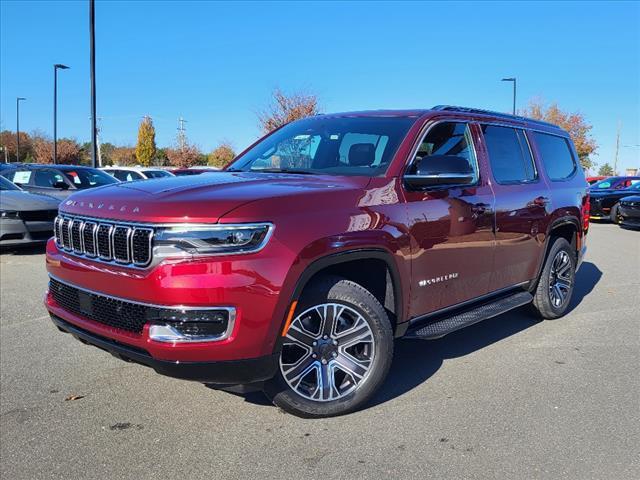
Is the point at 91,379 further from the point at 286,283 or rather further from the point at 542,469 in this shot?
the point at 542,469

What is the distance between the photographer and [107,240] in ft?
10.0

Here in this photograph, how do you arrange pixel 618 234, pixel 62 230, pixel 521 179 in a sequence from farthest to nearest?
pixel 618 234 < pixel 521 179 < pixel 62 230

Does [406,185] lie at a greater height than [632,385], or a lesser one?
greater

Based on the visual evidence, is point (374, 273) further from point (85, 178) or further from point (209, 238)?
point (85, 178)

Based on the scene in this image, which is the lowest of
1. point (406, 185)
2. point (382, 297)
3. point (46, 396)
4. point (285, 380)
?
point (46, 396)

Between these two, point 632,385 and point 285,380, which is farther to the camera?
point 632,385

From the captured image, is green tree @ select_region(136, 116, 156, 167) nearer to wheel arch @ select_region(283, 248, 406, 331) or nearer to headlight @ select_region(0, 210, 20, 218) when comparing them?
headlight @ select_region(0, 210, 20, 218)

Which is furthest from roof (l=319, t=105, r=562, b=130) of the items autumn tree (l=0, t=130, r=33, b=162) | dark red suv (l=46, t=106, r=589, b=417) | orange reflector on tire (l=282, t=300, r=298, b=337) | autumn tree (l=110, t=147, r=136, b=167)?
autumn tree (l=110, t=147, r=136, b=167)

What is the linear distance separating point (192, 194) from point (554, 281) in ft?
14.0

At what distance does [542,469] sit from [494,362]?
163cm

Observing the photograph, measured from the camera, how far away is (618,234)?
15164 mm

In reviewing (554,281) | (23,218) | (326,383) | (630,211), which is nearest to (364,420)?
(326,383)

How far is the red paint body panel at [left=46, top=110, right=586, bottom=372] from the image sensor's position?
2809mm

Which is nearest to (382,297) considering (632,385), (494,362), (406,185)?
(406,185)
